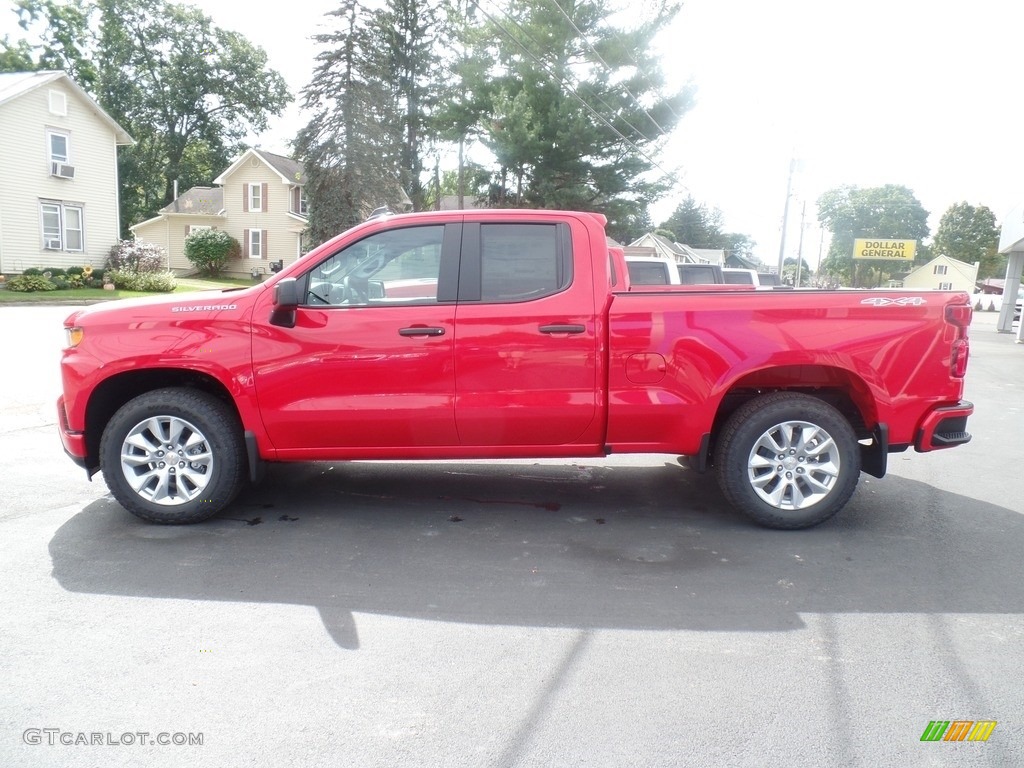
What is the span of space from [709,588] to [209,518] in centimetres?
314

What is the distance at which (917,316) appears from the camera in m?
4.82

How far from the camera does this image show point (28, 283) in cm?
2641

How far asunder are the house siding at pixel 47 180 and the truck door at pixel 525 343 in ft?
97.0

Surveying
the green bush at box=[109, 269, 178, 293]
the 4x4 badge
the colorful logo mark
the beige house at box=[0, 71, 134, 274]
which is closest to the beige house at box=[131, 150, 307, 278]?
the beige house at box=[0, 71, 134, 274]

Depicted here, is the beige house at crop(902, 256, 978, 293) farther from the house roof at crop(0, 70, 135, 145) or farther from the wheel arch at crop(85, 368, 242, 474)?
the wheel arch at crop(85, 368, 242, 474)

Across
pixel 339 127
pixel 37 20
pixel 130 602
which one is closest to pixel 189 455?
pixel 130 602

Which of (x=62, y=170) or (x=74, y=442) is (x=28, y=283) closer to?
(x=62, y=170)

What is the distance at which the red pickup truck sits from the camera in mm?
4766

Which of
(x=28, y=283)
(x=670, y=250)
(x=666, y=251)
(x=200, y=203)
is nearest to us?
(x=28, y=283)

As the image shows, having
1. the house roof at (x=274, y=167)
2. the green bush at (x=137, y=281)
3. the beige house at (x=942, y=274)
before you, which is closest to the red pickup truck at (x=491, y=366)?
the green bush at (x=137, y=281)

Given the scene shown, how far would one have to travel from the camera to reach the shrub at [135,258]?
31.0 meters

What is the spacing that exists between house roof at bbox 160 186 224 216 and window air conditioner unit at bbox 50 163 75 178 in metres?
18.1

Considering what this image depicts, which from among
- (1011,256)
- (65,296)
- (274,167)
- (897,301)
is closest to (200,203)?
(274,167)

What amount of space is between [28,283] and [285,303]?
26631 millimetres
